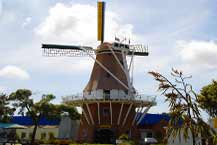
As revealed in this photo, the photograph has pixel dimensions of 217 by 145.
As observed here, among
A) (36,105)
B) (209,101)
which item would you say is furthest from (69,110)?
(209,101)

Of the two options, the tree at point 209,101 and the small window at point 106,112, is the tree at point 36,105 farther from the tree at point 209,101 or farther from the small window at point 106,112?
the tree at point 209,101

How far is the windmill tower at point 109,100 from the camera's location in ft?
169

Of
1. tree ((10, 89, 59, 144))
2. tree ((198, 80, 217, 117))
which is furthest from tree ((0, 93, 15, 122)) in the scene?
tree ((198, 80, 217, 117))

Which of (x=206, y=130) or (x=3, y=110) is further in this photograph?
(x=3, y=110)

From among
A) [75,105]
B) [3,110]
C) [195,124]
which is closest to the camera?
[195,124]

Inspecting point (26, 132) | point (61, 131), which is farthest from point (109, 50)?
point (26, 132)

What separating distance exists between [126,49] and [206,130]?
137ft

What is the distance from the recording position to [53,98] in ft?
177

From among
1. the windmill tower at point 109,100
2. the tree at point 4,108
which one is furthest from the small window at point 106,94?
the tree at point 4,108

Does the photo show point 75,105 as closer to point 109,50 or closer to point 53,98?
point 53,98

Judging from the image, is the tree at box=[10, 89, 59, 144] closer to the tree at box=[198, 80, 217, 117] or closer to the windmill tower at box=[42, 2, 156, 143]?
the windmill tower at box=[42, 2, 156, 143]

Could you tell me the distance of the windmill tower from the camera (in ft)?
169

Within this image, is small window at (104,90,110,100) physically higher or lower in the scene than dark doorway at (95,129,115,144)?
higher

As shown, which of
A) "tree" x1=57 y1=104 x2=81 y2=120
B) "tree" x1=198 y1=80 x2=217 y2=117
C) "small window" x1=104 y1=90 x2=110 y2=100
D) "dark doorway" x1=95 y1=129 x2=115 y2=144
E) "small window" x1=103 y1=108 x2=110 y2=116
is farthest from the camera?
"tree" x1=57 y1=104 x2=81 y2=120
